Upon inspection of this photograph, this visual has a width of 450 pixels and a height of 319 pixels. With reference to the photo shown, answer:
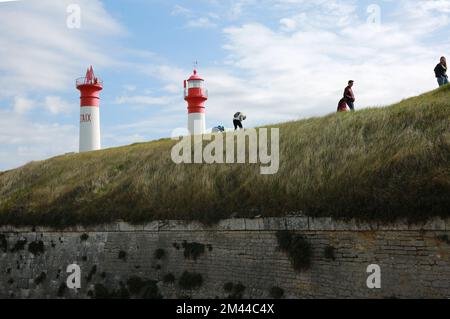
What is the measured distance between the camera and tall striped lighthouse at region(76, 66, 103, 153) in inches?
1106

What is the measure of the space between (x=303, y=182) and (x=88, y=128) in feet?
67.2

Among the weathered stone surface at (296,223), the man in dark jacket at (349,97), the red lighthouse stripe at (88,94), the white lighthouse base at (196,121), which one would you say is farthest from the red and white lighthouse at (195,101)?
the weathered stone surface at (296,223)

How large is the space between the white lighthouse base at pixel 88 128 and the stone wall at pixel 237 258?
42.7 feet

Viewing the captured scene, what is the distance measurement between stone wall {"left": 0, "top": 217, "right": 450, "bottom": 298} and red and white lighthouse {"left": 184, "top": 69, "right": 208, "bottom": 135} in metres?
13.3

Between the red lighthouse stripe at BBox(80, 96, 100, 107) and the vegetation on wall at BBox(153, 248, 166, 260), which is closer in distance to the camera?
the vegetation on wall at BBox(153, 248, 166, 260)

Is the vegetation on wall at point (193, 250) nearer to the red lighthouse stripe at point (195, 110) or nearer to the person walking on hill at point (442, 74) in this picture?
the person walking on hill at point (442, 74)

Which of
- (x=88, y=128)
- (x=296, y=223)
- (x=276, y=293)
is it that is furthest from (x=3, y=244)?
(x=88, y=128)

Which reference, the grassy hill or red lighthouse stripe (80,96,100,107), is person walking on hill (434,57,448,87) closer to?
the grassy hill

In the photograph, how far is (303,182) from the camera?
34.1ft

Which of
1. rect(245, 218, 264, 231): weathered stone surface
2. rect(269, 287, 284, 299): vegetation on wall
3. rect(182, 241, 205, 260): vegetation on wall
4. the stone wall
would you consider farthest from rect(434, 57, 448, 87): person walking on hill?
rect(182, 241, 205, 260): vegetation on wall

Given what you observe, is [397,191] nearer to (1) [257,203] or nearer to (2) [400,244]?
(2) [400,244]

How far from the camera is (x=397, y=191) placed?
28.5 ft

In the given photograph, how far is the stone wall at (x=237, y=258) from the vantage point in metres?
8.23
